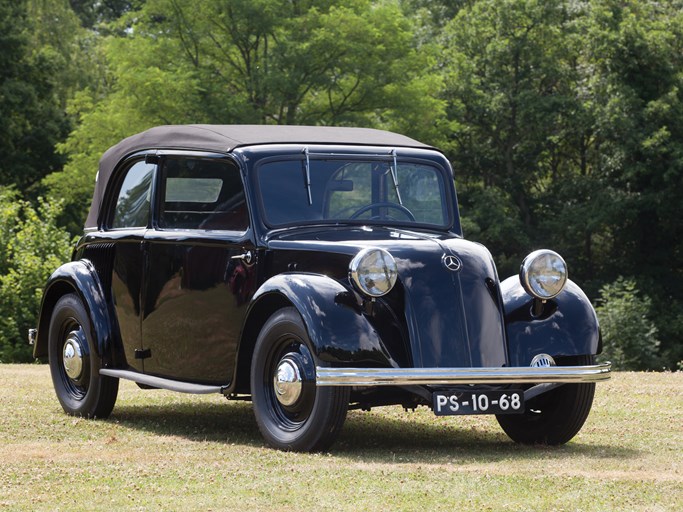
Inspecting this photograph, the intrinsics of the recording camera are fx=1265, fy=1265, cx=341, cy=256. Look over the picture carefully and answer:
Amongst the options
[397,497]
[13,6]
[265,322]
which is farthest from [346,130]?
[13,6]

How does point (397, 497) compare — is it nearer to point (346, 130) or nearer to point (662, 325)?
point (346, 130)

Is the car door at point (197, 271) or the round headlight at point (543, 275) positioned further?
the car door at point (197, 271)

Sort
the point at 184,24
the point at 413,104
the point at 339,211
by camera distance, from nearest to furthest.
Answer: the point at 339,211 → the point at 413,104 → the point at 184,24

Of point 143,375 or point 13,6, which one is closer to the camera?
point 143,375

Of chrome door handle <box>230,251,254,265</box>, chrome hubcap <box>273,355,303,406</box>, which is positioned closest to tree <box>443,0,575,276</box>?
chrome door handle <box>230,251,254,265</box>

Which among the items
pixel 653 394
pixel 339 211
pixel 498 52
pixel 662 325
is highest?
pixel 498 52

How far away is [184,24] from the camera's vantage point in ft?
132

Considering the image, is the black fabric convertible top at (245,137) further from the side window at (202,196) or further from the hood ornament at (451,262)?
the hood ornament at (451,262)

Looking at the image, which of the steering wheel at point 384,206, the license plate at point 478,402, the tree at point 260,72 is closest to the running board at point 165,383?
the steering wheel at point 384,206

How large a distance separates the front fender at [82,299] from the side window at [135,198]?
488mm

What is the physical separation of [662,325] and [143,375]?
1215 inches

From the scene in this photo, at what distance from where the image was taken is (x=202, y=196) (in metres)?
9.35

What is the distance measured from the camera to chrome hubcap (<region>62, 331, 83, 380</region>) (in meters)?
10.1

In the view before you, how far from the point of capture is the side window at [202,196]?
29.5 feet
